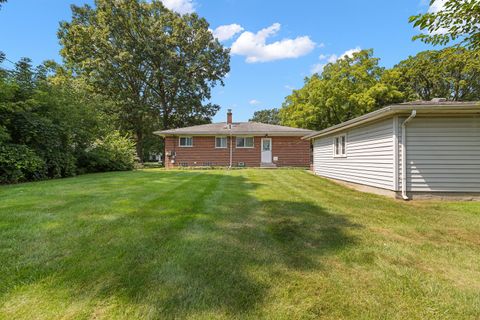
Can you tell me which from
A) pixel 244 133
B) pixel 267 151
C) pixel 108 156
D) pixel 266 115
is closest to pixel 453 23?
pixel 108 156

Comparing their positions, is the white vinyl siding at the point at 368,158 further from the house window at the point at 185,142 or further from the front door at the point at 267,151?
the house window at the point at 185,142

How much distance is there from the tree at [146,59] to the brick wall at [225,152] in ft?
32.4

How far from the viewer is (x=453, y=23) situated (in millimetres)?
3230

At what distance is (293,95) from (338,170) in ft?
65.1

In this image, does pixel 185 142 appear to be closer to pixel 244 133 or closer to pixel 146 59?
pixel 244 133

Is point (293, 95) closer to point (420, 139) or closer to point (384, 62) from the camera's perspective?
point (384, 62)

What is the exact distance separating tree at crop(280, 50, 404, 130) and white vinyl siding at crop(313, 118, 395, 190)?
14358 millimetres

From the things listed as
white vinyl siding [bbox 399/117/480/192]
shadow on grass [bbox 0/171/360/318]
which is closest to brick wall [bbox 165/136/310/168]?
white vinyl siding [bbox 399/117/480/192]

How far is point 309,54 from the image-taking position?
21031 mm

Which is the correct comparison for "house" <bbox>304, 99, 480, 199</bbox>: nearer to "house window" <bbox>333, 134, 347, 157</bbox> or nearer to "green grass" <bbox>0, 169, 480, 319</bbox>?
"green grass" <bbox>0, 169, 480, 319</bbox>

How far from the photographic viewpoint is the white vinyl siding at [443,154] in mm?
6352

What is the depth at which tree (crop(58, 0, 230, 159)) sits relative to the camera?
24531 mm

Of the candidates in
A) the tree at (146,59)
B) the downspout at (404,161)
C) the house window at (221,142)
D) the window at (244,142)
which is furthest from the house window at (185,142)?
the downspout at (404,161)

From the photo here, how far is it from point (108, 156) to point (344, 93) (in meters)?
20.3
